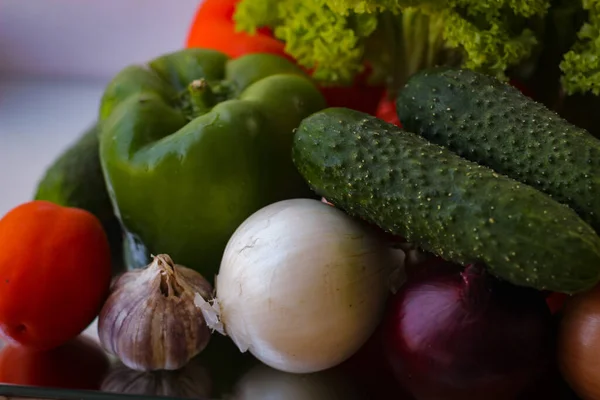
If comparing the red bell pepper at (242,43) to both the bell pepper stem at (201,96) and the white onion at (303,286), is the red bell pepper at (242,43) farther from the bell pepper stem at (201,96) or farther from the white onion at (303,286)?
the white onion at (303,286)

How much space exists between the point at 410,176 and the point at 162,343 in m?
0.27

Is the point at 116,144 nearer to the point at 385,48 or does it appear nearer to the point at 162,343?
the point at 162,343

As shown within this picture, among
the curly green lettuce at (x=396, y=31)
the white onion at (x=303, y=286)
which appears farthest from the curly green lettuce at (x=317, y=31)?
the white onion at (x=303, y=286)

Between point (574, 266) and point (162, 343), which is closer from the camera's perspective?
point (574, 266)

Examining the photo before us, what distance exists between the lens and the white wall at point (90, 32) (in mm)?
1397

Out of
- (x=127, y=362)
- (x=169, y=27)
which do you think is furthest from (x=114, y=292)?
(x=169, y=27)

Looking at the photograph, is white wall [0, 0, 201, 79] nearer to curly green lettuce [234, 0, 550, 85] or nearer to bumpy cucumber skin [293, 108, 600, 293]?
curly green lettuce [234, 0, 550, 85]

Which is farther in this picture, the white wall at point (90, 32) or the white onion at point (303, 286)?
the white wall at point (90, 32)

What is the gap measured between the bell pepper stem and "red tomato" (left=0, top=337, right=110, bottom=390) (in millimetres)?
272

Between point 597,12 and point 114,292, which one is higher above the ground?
point 597,12

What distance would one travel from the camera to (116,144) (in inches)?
30.0

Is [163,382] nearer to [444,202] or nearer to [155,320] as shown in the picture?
[155,320]

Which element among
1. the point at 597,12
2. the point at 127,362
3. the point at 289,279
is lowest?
the point at 127,362

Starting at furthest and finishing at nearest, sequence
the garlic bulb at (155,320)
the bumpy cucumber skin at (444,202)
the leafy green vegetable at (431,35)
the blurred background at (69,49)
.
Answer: the blurred background at (69,49) → the leafy green vegetable at (431,35) → the garlic bulb at (155,320) → the bumpy cucumber skin at (444,202)
